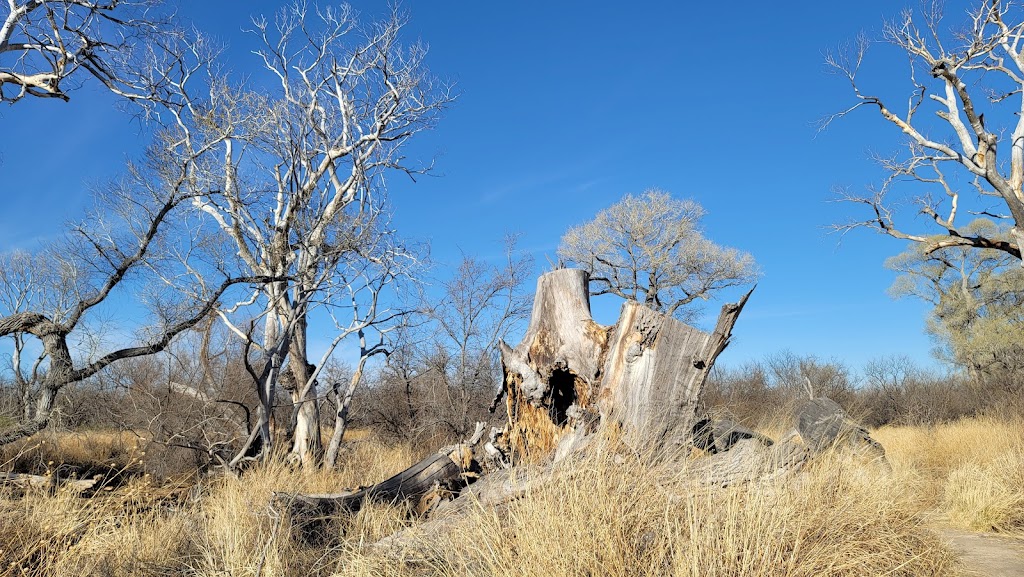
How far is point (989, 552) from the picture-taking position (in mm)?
5973

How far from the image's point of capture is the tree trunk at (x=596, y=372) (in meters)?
5.02

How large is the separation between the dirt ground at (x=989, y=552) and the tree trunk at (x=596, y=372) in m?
2.43

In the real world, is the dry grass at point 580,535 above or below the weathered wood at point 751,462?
below

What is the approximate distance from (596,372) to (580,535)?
2431mm

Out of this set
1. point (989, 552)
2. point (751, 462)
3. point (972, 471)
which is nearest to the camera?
point (751, 462)

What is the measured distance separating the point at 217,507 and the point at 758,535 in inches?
197

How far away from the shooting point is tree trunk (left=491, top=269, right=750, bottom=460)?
5.02 m

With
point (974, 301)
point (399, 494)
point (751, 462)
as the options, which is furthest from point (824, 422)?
point (974, 301)

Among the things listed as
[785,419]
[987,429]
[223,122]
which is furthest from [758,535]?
[987,429]

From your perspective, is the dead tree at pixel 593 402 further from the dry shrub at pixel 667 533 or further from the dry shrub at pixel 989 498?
the dry shrub at pixel 989 498

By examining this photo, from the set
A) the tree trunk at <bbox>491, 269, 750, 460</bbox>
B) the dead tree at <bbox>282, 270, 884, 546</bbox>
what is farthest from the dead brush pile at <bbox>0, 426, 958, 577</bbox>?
the tree trunk at <bbox>491, 269, 750, 460</bbox>

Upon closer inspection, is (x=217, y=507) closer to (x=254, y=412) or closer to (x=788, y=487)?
(x=788, y=487)

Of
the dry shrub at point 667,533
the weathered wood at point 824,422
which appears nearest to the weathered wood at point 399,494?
the dry shrub at point 667,533

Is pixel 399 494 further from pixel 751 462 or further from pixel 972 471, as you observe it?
pixel 972 471
